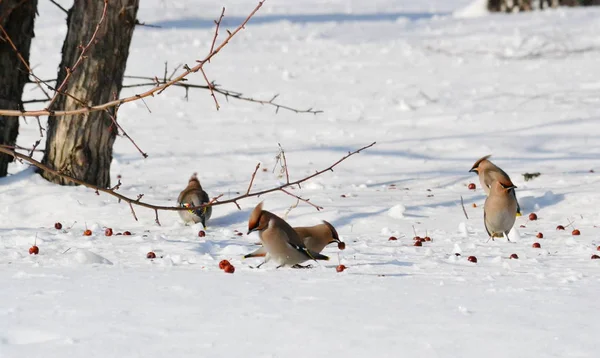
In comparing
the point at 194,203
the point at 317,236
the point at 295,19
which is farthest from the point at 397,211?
the point at 295,19

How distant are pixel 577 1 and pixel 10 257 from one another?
71.8 feet

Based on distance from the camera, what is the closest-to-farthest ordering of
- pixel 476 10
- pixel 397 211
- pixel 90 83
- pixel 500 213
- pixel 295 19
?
pixel 500 213 < pixel 397 211 < pixel 90 83 < pixel 295 19 < pixel 476 10

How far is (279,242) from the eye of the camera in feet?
15.2

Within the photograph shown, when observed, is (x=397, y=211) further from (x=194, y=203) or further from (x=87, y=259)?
(x=87, y=259)

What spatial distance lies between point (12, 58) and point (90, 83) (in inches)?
31.9

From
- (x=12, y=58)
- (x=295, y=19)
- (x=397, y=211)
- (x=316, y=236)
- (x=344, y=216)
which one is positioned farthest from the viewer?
(x=295, y=19)

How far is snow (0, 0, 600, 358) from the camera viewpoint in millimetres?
3256

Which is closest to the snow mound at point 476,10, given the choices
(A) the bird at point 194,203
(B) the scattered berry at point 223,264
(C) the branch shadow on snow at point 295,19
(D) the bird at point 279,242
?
(C) the branch shadow on snow at point 295,19

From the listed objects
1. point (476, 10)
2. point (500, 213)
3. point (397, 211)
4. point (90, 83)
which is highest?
point (476, 10)

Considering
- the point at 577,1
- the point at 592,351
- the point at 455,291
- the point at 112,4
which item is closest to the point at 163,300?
the point at 455,291

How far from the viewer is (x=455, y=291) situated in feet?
13.3

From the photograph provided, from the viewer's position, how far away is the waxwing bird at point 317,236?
4934 mm

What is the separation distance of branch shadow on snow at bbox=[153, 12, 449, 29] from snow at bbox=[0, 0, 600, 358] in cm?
341

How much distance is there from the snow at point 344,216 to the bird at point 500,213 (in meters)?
0.12
